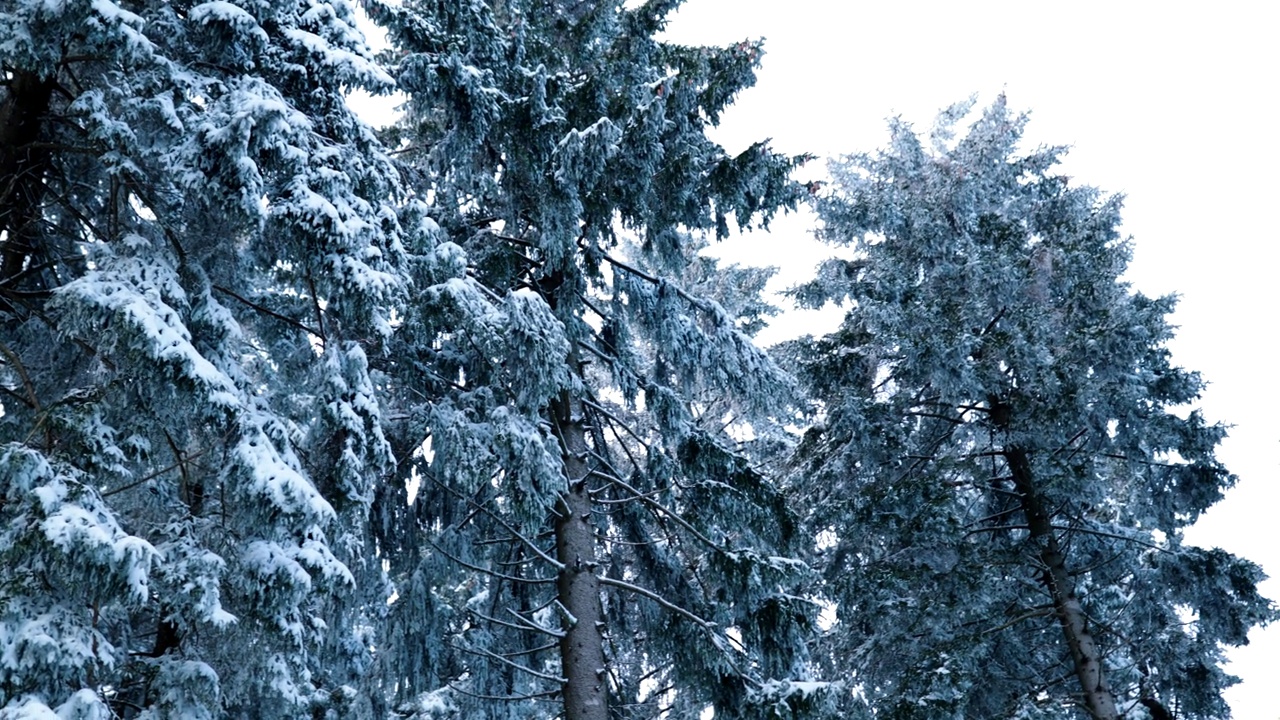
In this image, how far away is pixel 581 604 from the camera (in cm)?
765

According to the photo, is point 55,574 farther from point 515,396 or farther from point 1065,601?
point 1065,601

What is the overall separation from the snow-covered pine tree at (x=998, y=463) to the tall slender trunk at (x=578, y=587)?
352 centimetres

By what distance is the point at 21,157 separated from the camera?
6285 millimetres

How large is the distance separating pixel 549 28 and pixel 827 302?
231 inches

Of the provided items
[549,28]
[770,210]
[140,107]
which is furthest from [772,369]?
[140,107]

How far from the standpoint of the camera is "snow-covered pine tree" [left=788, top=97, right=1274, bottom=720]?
32.3 feet

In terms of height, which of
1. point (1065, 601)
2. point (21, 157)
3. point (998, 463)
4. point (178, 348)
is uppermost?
point (998, 463)

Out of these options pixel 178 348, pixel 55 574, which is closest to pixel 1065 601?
pixel 178 348

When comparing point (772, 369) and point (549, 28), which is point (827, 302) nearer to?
point (772, 369)

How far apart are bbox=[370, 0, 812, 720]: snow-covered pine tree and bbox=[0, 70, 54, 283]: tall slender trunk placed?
8.97 ft

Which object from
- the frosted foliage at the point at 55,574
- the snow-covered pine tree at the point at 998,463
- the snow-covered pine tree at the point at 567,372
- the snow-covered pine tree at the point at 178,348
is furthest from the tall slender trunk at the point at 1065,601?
the frosted foliage at the point at 55,574

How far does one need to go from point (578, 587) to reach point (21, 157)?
5283 mm

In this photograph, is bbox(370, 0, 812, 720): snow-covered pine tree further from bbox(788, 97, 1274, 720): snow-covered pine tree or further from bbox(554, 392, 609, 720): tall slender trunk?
bbox(788, 97, 1274, 720): snow-covered pine tree

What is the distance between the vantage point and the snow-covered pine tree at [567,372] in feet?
24.0
